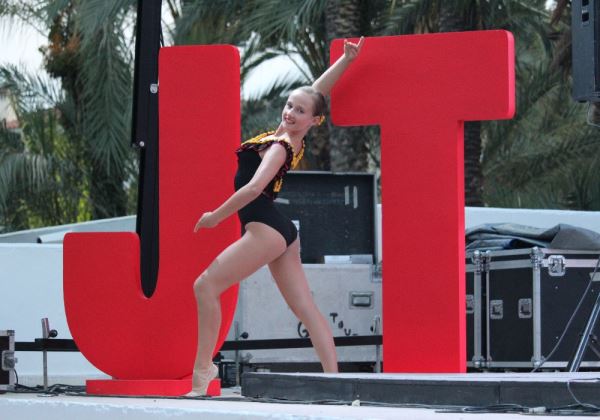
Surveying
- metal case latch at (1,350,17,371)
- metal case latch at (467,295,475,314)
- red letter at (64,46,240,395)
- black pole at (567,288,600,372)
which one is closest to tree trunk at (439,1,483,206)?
metal case latch at (467,295,475,314)

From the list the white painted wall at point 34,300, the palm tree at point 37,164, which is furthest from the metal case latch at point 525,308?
the palm tree at point 37,164

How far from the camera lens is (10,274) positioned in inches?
446

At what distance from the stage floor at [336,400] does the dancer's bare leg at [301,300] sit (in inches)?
21.9

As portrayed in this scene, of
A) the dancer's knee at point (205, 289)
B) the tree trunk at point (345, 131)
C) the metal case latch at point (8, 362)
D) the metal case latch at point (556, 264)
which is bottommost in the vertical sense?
the metal case latch at point (8, 362)

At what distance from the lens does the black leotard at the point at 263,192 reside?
681cm

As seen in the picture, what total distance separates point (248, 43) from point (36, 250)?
38.2 feet

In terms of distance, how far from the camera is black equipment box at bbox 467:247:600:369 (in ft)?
29.6

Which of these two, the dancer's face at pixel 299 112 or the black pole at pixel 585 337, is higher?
the dancer's face at pixel 299 112

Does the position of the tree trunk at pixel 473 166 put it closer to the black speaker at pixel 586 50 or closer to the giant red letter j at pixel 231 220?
the giant red letter j at pixel 231 220

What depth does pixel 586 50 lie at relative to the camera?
21.7 feet

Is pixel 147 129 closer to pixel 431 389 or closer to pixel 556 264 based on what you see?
pixel 431 389

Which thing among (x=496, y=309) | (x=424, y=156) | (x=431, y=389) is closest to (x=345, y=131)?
(x=496, y=309)

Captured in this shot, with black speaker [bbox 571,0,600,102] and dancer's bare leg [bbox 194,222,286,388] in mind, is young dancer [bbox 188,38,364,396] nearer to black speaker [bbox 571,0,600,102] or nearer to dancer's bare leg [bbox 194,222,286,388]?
dancer's bare leg [bbox 194,222,286,388]

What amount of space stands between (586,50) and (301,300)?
1927 mm
